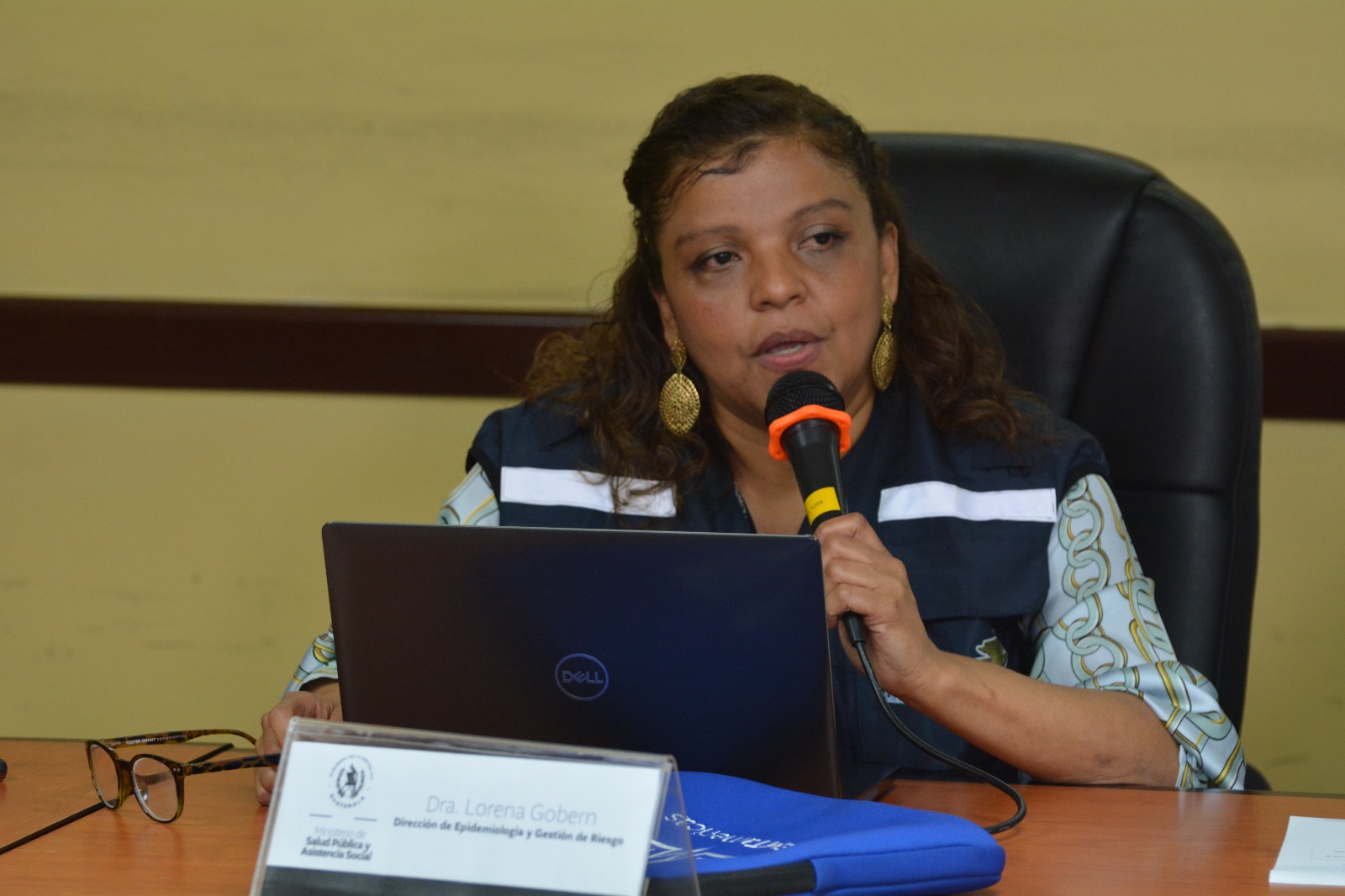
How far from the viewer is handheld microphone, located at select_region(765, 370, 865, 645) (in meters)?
1.10

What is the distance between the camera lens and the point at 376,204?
2389 mm

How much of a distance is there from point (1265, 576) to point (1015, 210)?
3.21ft

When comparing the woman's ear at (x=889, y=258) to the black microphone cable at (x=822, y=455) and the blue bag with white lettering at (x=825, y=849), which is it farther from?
the blue bag with white lettering at (x=825, y=849)

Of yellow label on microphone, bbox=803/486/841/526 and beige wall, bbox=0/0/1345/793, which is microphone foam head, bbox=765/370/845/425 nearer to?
yellow label on microphone, bbox=803/486/841/526

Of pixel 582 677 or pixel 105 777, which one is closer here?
pixel 582 677

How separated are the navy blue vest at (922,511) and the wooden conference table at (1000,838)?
0.26m

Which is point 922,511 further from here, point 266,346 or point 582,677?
point 266,346

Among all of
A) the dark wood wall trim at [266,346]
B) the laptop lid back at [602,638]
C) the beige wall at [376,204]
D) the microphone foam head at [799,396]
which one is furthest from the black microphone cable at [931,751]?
the dark wood wall trim at [266,346]

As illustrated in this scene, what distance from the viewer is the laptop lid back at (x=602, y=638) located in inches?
35.3

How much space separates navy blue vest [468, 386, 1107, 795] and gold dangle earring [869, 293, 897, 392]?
5cm

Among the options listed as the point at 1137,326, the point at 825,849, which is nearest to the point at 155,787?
the point at 825,849

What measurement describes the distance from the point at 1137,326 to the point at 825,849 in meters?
0.98

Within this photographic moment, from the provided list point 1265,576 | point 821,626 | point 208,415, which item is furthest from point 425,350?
point 821,626

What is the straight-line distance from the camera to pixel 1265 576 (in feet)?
7.50
